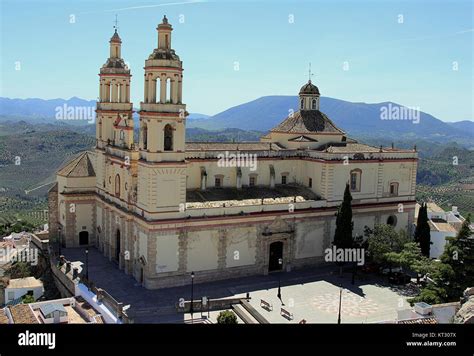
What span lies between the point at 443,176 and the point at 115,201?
10023cm

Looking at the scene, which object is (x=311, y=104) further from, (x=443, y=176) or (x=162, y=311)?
(x=443, y=176)

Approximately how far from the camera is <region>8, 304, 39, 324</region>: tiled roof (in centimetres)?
2375

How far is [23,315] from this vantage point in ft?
80.2

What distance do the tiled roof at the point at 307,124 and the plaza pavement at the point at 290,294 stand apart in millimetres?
9944

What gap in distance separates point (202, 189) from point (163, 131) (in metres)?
5.96

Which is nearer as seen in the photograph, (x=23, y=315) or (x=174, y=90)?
(x=23, y=315)

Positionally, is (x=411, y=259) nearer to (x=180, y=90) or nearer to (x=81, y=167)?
(x=180, y=90)

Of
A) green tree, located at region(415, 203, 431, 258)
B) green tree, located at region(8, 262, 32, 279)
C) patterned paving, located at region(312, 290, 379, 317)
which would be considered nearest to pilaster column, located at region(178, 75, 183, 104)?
patterned paving, located at region(312, 290, 379, 317)

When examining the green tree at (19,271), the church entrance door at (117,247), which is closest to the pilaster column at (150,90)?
the church entrance door at (117,247)

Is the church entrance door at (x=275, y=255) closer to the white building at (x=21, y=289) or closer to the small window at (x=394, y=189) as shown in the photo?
the small window at (x=394, y=189)

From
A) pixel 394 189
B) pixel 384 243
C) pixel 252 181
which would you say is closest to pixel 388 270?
pixel 384 243

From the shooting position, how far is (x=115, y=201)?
3309 centimetres

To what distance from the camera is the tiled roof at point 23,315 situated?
2375 cm
